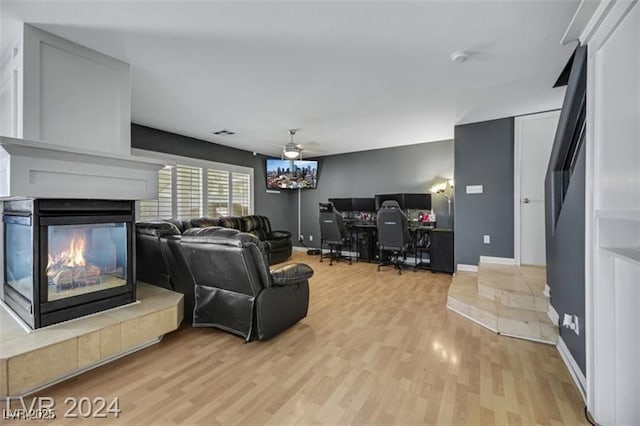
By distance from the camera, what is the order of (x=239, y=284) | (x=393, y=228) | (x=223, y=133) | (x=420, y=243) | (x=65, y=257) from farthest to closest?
(x=420, y=243), (x=223, y=133), (x=393, y=228), (x=239, y=284), (x=65, y=257)

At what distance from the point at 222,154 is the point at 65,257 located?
4152 mm

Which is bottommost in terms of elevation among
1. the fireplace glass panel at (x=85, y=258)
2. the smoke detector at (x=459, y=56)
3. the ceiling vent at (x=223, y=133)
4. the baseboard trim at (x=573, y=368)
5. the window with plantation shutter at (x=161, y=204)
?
the baseboard trim at (x=573, y=368)

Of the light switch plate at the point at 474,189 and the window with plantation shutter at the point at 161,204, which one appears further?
the window with plantation shutter at the point at 161,204

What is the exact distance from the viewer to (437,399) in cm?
167

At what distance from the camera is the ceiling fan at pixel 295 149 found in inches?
186

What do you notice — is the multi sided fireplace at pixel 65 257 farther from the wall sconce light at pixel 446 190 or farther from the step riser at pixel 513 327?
the wall sconce light at pixel 446 190

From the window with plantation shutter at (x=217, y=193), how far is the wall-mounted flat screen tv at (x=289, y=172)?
47.1 inches

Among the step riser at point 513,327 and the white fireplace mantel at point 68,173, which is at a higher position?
the white fireplace mantel at point 68,173

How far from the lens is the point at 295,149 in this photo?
4766 mm

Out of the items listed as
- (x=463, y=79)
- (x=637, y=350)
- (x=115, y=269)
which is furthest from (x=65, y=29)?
(x=637, y=350)

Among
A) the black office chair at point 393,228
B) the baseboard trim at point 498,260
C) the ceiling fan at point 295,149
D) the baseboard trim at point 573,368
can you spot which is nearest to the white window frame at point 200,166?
the ceiling fan at point 295,149

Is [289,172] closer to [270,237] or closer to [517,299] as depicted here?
[270,237]

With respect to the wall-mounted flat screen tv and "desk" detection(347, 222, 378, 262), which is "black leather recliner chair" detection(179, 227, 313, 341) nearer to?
"desk" detection(347, 222, 378, 262)

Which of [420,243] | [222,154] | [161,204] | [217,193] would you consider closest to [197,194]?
[217,193]
